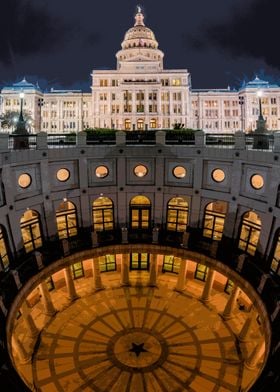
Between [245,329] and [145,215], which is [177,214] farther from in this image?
[245,329]

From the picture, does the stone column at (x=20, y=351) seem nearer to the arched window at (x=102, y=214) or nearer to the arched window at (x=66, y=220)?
the arched window at (x=66, y=220)

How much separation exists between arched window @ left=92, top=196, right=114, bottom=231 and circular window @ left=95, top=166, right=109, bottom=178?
1959 mm

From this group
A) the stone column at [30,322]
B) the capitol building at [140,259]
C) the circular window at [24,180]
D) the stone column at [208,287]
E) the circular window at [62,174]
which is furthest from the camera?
the circular window at [62,174]

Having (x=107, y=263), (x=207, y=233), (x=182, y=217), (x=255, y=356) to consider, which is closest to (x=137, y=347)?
(x=255, y=356)

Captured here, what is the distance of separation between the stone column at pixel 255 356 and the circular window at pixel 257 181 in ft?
35.8

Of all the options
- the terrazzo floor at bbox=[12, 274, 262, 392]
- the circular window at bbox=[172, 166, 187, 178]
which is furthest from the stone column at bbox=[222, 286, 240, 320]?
the circular window at bbox=[172, 166, 187, 178]

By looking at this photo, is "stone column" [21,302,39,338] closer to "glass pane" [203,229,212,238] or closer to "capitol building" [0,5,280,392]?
"capitol building" [0,5,280,392]

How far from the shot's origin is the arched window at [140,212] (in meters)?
30.7

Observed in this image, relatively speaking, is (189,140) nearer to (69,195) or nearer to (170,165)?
(170,165)

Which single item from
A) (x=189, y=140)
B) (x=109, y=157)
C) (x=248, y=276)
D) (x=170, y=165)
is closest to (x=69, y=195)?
(x=109, y=157)

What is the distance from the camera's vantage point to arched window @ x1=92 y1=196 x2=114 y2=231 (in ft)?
98.3

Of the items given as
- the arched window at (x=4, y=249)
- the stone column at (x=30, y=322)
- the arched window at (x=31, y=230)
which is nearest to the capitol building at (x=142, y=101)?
the arched window at (x=31, y=230)

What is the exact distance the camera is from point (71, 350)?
2217 centimetres

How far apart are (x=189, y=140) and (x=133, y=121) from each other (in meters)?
85.5
